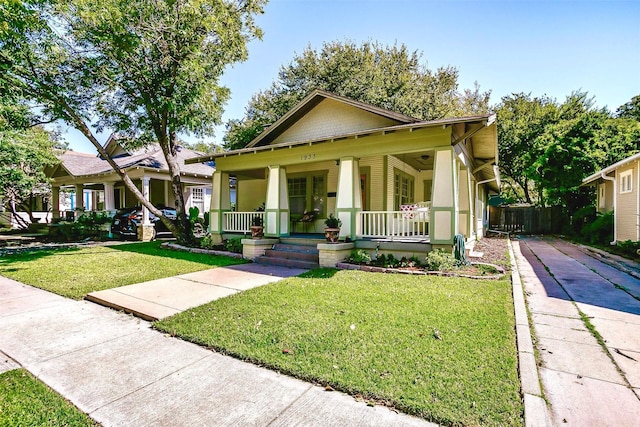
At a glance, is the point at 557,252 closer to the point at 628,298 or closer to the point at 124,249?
the point at 628,298

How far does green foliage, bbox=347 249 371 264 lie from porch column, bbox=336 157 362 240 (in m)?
0.49

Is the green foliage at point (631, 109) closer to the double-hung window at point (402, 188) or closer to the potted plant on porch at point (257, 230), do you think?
the double-hung window at point (402, 188)

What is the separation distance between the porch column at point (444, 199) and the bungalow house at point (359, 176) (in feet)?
0.07

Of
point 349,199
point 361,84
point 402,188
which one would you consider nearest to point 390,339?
point 349,199

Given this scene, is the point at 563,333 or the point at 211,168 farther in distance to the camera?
the point at 211,168

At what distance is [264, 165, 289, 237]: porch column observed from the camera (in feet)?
33.3

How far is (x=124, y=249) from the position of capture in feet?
39.6

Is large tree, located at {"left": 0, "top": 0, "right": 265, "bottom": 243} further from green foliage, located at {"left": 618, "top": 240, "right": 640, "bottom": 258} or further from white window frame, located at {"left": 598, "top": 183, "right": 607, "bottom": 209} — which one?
white window frame, located at {"left": 598, "top": 183, "right": 607, "bottom": 209}

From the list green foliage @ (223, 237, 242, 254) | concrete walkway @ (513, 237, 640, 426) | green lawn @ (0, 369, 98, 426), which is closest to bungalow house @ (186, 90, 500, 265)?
green foliage @ (223, 237, 242, 254)

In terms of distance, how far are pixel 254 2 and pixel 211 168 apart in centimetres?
974

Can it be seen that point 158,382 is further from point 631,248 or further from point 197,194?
point 197,194

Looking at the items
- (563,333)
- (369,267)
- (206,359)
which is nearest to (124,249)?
(369,267)

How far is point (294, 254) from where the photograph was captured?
9.29 meters

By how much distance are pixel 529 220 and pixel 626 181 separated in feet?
32.0
